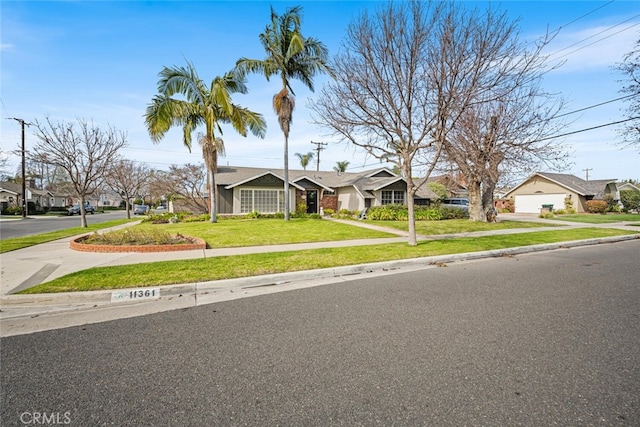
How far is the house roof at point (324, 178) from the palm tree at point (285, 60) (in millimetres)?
6641

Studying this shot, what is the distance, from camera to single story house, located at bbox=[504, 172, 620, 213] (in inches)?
1323

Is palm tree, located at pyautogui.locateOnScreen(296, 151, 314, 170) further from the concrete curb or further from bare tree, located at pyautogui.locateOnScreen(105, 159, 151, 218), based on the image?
the concrete curb

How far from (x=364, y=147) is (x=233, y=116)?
36.0ft

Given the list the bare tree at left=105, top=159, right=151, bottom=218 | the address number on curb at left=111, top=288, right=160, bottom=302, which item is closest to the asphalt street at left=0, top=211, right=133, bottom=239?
the bare tree at left=105, top=159, right=151, bottom=218

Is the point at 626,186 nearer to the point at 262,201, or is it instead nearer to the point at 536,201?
the point at 536,201

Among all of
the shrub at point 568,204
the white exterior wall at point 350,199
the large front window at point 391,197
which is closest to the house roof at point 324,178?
the white exterior wall at point 350,199

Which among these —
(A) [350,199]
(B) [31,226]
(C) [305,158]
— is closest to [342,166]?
(C) [305,158]

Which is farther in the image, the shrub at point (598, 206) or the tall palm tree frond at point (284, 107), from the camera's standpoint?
the shrub at point (598, 206)

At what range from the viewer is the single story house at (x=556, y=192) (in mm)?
33594

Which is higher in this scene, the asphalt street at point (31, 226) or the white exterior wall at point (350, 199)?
the white exterior wall at point (350, 199)

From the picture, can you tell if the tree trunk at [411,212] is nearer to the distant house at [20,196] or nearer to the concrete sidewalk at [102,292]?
the concrete sidewalk at [102,292]

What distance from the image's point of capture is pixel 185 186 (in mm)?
27812

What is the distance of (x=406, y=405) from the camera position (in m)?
2.40

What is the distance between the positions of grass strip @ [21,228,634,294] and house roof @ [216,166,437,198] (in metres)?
15.4
